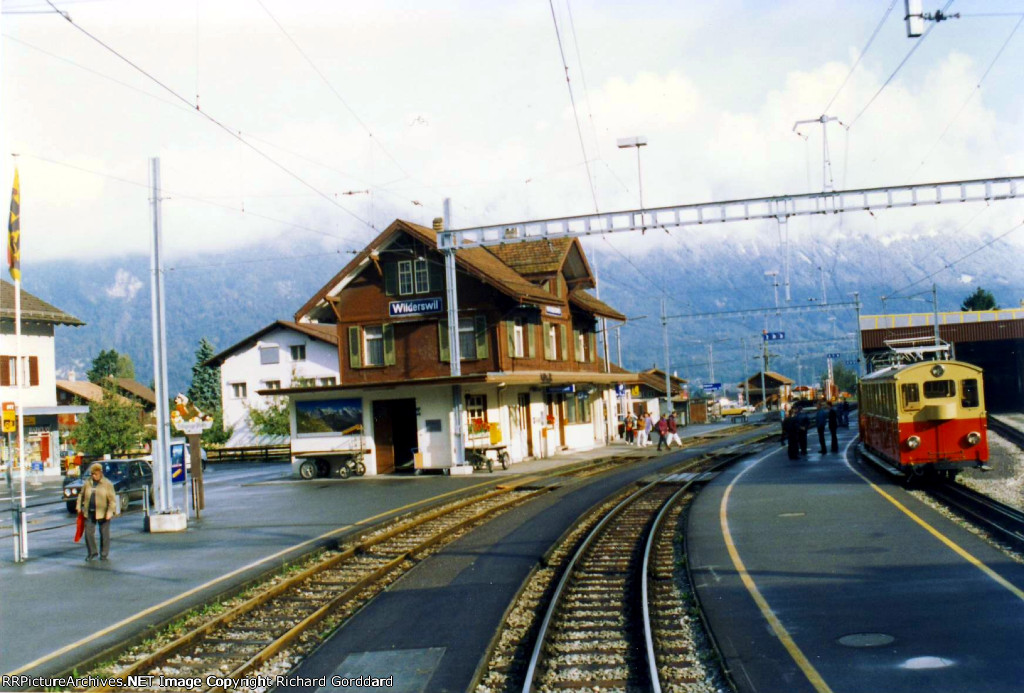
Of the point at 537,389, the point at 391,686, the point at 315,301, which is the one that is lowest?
the point at 391,686

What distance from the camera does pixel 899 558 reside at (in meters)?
12.4

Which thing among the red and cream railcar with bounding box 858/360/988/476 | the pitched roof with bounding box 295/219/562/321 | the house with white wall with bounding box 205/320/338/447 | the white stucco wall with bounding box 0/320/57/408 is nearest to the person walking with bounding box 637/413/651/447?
the pitched roof with bounding box 295/219/562/321

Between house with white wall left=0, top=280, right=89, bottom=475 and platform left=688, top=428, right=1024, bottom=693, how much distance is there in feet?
Result: 137

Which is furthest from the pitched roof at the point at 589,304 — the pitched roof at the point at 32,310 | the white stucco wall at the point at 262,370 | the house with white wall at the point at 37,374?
the house with white wall at the point at 37,374

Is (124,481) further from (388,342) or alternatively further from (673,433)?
(673,433)

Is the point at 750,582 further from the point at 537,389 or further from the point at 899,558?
the point at 537,389

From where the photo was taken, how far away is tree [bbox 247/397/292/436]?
2205 inches

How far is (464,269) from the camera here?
116ft

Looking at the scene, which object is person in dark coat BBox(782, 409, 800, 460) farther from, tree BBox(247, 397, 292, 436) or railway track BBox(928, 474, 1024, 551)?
tree BBox(247, 397, 292, 436)

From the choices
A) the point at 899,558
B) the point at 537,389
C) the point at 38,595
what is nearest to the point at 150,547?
the point at 38,595

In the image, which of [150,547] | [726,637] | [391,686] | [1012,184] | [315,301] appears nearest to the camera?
[391,686]

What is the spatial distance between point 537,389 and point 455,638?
98.2 feet

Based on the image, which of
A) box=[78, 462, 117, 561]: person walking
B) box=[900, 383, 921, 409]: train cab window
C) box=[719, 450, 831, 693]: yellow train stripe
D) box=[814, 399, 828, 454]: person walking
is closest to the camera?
box=[719, 450, 831, 693]: yellow train stripe

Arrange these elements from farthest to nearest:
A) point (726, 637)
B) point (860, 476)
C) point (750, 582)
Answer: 1. point (860, 476)
2. point (750, 582)
3. point (726, 637)
